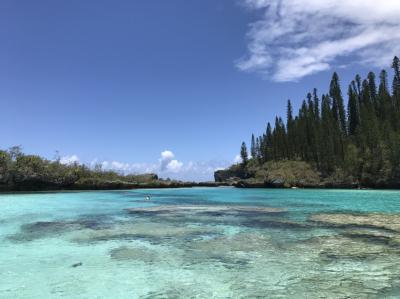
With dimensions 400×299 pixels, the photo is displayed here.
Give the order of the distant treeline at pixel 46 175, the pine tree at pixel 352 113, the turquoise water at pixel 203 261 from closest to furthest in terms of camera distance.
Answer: the turquoise water at pixel 203 261
the distant treeline at pixel 46 175
the pine tree at pixel 352 113

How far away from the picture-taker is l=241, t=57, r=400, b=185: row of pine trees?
7844 centimetres

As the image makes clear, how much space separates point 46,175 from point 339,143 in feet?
225

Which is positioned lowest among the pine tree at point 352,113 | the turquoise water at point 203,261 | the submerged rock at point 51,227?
the turquoise water at point 203,261

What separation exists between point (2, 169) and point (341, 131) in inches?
3227

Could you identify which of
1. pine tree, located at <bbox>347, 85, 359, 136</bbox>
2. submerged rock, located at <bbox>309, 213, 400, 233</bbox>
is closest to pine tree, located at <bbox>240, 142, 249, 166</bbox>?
pine tree, located at <bbox>347, 85, 359, 136</bbox>

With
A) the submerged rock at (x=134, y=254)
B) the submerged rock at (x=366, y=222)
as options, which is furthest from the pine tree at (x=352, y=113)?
the submerged rock at (x=134, y=254)

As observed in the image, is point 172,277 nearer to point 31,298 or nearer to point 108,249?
point 31,298

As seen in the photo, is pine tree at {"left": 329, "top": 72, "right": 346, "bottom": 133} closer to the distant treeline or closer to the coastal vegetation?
the coastal vegetation

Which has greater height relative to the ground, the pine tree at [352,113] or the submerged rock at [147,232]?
the pine tree at [352,113]

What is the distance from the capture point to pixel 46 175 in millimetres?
74312

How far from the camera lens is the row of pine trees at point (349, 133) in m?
78.4

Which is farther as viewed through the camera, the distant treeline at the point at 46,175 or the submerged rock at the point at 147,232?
the distant treeline at the point at 46,175

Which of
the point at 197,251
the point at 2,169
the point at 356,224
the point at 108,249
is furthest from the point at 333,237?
the point at 2,169

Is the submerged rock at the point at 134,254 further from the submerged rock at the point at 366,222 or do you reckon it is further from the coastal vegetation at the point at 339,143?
the coastal vegetation at the point at 339,143
